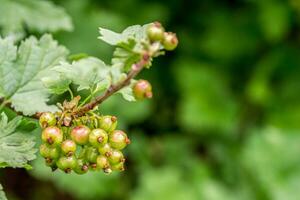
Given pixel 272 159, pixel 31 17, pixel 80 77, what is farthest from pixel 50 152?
pixel 272 159

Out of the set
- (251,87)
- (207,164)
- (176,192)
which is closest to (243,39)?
(251,87)

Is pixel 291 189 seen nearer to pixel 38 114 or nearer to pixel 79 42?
pixel 79 42

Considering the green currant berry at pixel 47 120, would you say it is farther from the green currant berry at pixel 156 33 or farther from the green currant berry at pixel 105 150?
the green currant berry at pixel 156 33

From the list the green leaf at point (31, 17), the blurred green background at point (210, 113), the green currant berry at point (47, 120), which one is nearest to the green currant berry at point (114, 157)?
the green currant berry at point (47, 120)

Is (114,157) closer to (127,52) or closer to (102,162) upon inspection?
(102,162)

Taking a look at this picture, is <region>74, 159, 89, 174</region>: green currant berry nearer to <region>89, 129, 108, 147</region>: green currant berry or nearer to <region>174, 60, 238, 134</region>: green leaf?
<region>89, 129, 108, 147</region>: green currant berry
